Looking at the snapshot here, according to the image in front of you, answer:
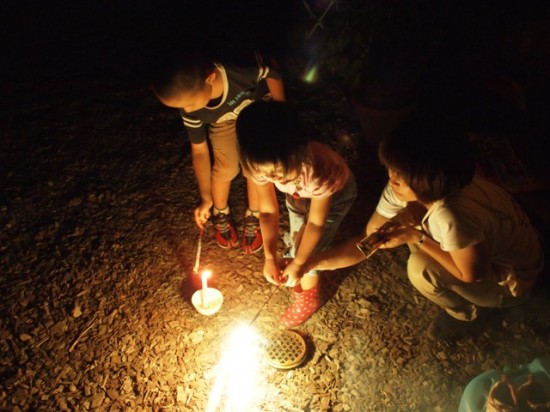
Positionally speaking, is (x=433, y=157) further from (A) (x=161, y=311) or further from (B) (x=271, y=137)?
(A) (x=161, y=311)

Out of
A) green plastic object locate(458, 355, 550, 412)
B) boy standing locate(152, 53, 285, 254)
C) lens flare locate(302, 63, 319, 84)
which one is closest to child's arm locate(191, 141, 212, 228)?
boy standing locate(152, 53, 285, 254)

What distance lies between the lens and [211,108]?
2801 mm

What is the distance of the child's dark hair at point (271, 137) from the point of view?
201 cm

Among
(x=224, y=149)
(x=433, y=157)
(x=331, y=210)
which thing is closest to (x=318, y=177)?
(x=331, y=210)

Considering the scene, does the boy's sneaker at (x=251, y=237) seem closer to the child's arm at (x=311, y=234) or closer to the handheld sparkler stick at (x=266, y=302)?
the handheld sparkler stick at (x=266, y=302)

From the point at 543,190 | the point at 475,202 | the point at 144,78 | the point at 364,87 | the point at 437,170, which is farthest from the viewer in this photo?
the point at 144,78

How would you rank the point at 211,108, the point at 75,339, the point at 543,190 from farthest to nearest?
the point at 543,190 → the point at 75,339 → the point at 211,108

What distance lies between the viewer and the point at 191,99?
2.45 metres

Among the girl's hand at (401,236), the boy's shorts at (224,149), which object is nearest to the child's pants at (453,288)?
the girl's hand at (401,236)

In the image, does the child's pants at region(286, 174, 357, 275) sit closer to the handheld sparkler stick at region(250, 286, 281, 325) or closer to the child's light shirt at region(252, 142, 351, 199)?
the child's light shirt at region(252, 142, 351, 199)

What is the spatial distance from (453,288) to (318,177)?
1.25m

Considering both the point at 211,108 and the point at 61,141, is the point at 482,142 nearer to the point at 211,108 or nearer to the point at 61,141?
the point at 211,108

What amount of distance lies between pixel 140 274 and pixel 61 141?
2258mm

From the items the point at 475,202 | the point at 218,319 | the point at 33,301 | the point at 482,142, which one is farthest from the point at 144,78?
the point at 475,202
